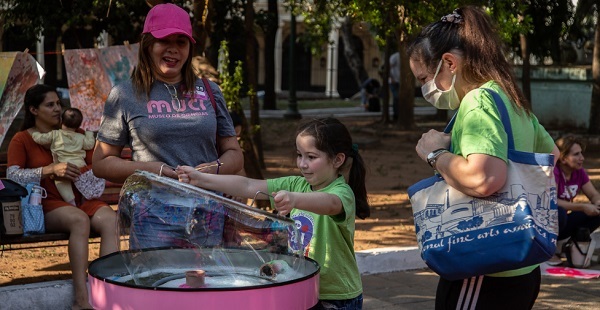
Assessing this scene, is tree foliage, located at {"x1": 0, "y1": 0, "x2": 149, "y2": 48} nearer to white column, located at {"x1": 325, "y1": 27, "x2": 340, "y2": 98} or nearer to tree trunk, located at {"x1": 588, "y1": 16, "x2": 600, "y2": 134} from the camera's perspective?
tree trunk, located at {"x1": 588, "y1": 16, "x2": 600, "y2": 134}

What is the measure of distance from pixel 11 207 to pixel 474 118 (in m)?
3.71

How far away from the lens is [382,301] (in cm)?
621

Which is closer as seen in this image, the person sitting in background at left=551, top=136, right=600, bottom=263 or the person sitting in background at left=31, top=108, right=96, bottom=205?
the person sitting in background at left=31, top=108, right=96, bottom=205

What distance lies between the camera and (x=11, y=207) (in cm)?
564

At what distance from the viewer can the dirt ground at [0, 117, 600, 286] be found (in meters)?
7.05

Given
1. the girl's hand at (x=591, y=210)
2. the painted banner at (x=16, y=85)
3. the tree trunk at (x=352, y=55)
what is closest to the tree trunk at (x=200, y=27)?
the painted banner at (x=16, y=85)

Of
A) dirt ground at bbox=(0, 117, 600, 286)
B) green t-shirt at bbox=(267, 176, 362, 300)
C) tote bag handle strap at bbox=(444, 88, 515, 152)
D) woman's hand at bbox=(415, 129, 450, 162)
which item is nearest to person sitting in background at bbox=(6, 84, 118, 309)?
dirt ground at bbox=(0, 117, 600, 286)

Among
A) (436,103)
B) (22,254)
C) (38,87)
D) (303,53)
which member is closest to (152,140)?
(436,103)

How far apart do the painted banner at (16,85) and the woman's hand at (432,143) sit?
421cm

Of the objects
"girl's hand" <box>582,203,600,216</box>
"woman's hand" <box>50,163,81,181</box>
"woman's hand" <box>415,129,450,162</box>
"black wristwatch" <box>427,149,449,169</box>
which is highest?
"woman's hand" <box>415,129,450,162</box>

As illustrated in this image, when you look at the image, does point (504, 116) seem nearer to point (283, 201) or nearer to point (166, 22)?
point (283, 201)

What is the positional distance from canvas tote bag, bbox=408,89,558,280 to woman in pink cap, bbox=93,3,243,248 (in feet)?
4.51

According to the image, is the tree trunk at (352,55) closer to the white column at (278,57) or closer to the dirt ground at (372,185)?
the white column at (278,57)

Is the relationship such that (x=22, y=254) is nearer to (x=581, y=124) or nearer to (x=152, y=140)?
(x=152, y=140)
